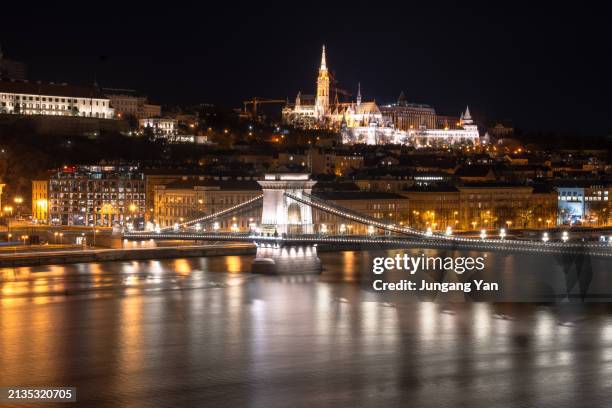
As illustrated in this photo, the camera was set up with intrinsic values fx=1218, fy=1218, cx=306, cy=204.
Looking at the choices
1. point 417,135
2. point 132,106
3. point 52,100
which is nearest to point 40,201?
point 52,100

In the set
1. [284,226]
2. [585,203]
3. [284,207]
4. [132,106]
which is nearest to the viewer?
[284,226]

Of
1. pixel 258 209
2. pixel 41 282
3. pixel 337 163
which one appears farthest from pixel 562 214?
pixel 41 282

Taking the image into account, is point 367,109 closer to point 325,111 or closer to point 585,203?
point 325,111

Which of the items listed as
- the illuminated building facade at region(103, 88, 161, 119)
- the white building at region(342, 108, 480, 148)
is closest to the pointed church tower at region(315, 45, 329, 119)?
the white building at region(342, 108, 480, 148)

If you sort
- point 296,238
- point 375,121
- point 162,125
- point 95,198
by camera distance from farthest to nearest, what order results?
point 375,121 → point 162,125 → point 95,198 → point 296,238

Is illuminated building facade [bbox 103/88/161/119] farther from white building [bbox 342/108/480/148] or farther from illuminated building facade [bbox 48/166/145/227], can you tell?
illuminated building facade [bbox 48/166/145/227]

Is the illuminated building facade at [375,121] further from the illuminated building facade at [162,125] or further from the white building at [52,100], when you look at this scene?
the white building at [52,100]
